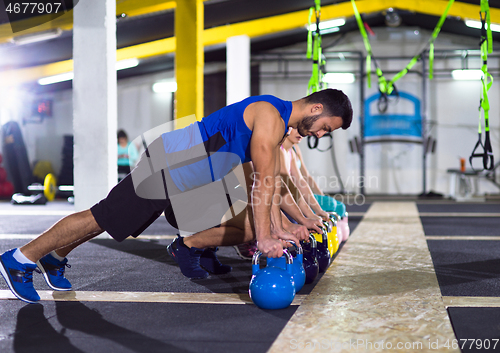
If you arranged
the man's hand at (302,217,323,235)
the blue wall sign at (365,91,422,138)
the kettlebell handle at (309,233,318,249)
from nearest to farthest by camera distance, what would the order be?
1. the kettlebell handle at (309,233,318,249)
2. the man's hand at (302,217,323,235)
3. the blue wall sign at (365,91,422,138)

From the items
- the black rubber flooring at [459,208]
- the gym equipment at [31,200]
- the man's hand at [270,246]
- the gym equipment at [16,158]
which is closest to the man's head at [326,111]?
the man's hand at [270,246]

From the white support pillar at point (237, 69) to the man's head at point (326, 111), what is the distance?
743 cm

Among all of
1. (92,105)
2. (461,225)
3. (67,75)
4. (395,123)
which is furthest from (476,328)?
(67,75)

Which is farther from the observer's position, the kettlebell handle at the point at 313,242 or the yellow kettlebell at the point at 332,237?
the yellow kettlebell at the point at 332,237

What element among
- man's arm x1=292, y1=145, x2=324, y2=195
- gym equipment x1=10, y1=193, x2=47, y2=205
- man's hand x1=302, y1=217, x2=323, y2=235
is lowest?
gym equipment x1=10, y1=193, x2=47, y2=205

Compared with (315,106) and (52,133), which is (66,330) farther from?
(52,133)

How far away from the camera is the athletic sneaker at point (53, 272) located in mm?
2293

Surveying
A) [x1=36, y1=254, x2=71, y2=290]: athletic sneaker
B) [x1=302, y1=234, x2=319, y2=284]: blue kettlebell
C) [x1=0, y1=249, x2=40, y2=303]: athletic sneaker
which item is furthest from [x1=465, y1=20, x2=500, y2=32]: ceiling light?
[x1=0, y1=249, x2=40, y2=303]: athletic sneaker

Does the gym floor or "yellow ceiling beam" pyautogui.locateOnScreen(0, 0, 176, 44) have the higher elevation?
"yellow ceiling beam" pyautogui.locateOnScreen(0, 0, 176, 44)

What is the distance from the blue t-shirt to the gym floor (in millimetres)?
575

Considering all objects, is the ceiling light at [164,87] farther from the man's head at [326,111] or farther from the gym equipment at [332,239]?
the man's head at [326,111]

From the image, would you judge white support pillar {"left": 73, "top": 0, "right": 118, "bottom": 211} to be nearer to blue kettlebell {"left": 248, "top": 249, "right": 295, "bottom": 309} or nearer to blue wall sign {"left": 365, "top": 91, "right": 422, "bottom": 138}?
blue kettlebell {"left": 248, "top": 249, "right": 295, "bottom": 309}

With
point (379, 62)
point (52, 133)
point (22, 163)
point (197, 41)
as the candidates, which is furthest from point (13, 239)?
point (379, 62)

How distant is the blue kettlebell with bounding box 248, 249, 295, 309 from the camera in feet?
6.31
